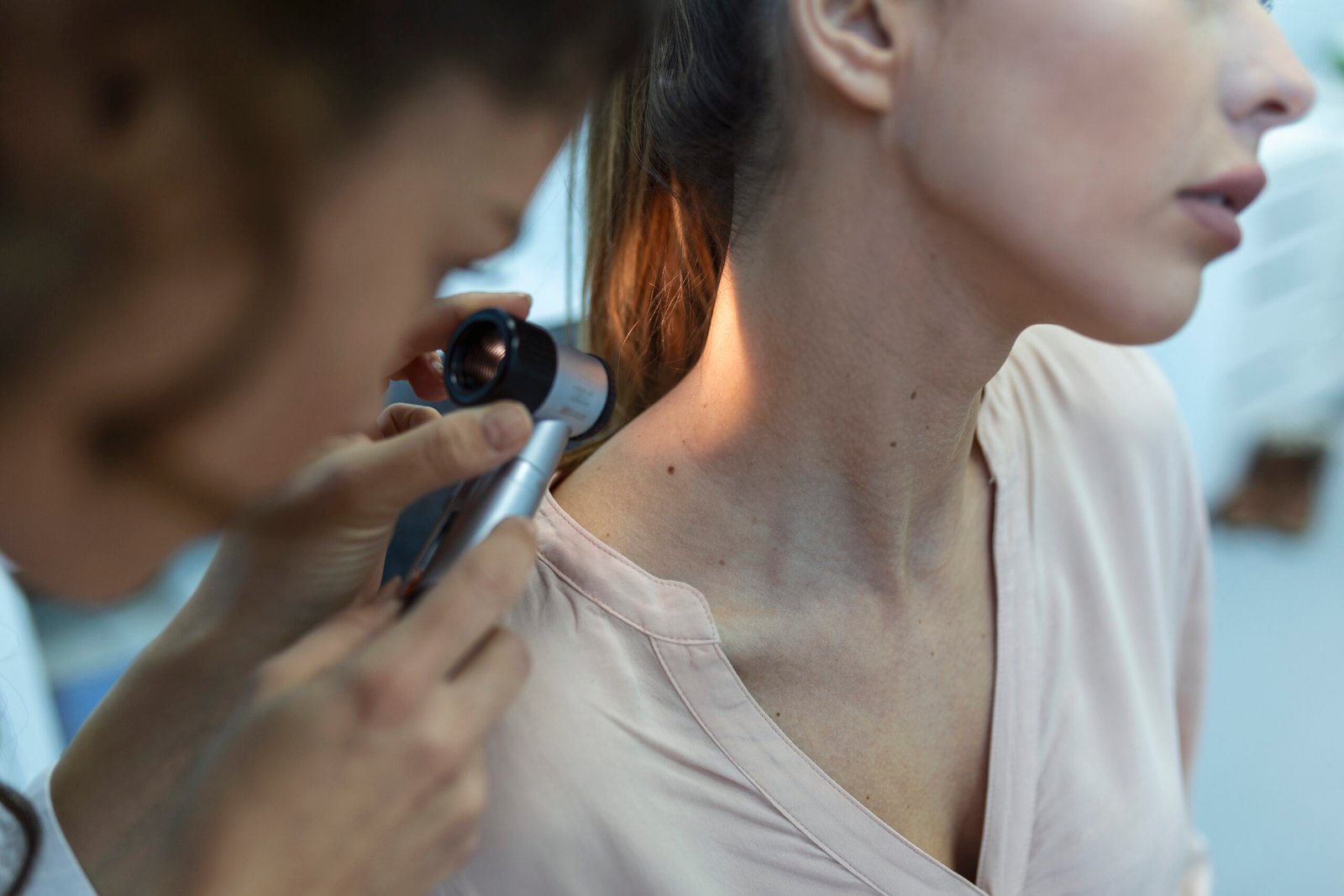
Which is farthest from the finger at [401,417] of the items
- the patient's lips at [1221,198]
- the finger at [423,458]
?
the patient's lips at [1221,198]

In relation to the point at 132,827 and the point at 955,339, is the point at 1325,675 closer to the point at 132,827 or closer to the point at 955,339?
the point at 955,339

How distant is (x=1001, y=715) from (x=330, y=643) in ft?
1.66

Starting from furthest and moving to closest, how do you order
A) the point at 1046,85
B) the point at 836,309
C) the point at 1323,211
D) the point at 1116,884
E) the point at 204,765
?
the point at 1323,211 → the point at 1116,884 → the point at 836,309 → the point at 1046,85 → the point at 204,765

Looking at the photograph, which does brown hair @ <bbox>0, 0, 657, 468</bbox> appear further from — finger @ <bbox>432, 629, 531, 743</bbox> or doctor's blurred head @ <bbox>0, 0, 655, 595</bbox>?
finger @ <bbox>432, 629, 531, 743</bbox>

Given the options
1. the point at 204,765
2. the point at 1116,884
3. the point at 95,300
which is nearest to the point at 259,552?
the point at 204,765

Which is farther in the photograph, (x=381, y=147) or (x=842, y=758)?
(x=842, y=758)

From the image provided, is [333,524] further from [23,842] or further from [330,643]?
[23,842]

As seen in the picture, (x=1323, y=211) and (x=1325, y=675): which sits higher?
(x=1323, y=211)

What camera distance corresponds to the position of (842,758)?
29.7 inches

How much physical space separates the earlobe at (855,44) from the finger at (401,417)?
30 centimetres

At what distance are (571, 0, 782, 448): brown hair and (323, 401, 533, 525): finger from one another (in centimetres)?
30

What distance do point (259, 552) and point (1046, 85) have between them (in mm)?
461

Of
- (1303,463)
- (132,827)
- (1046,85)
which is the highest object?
(1046,85)

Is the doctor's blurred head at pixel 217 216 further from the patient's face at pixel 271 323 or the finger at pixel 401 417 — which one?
the finger at pixel 401 417
